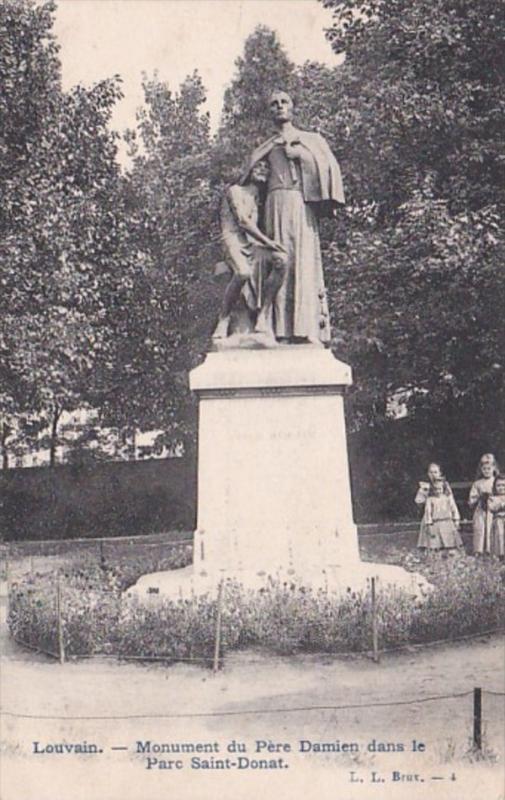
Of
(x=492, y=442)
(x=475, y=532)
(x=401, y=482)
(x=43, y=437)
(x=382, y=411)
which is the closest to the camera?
(x=475, y=532)

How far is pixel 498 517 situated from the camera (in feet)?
43.1

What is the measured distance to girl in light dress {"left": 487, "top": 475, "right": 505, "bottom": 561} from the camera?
13047 mm

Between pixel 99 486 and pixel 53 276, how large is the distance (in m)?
8.67

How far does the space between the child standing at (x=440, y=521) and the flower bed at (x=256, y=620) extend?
3.61 metres

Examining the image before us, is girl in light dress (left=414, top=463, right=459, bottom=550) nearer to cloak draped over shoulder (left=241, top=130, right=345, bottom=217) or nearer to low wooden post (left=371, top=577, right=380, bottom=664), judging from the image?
cloak draped over shoulder (left=241, top=130, right=345, bottom=217)

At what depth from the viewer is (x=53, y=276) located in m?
17.2

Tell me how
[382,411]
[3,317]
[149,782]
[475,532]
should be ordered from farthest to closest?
[382,411] < [3,317] < [475,532] < [149,782]

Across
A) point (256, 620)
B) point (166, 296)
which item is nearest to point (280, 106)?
point (256, 620)

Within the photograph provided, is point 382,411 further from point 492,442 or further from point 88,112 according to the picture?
point 88,112

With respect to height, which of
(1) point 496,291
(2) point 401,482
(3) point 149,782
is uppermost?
(1) point 496,291

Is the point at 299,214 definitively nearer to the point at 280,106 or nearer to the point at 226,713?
the point at 280,106

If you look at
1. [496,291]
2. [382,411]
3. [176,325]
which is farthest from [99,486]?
[496,291]

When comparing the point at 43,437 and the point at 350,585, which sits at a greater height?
the point at 43,437

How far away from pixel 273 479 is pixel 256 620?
1762 millimetres
